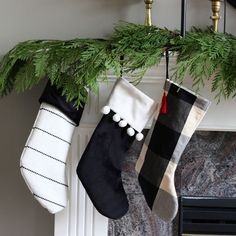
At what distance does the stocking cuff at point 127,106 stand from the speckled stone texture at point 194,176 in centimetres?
20

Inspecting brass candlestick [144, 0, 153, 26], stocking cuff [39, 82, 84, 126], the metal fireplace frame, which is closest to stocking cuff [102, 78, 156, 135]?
stocking cuff [39, 82, 84, 126]

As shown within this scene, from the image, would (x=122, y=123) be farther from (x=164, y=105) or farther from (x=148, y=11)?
(x=148, y=11)

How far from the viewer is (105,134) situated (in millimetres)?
1278

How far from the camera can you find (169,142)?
124 cm

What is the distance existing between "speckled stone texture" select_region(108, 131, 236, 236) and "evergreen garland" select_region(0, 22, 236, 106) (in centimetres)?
20

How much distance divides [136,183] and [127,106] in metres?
0.30

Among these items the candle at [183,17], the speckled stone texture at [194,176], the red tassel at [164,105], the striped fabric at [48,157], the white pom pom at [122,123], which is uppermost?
the candle at [183,17]

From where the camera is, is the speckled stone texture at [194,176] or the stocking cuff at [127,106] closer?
the stocking cuff at [127,106]

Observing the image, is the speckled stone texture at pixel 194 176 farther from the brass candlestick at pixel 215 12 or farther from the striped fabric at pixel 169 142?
the brass candlestick at pixel 215 12

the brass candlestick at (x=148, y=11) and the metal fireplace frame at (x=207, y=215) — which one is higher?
the brass candlestick at (x=148, y=11)

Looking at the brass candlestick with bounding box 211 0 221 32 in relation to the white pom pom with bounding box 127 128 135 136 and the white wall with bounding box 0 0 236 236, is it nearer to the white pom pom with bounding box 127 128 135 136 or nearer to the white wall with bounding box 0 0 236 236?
the white wall with bounding box 0 0 236 236

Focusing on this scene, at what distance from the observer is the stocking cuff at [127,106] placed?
4.17ft

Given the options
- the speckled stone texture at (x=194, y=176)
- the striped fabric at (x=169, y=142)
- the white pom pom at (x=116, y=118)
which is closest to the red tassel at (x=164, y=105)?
the striped fabric at (x=169, y=142)

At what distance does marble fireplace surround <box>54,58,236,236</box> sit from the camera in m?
1.41
